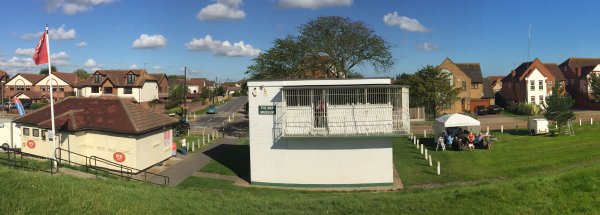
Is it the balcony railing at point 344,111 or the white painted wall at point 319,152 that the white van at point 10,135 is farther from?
the balcony railing at point 344,111

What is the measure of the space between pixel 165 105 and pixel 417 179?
55676mm

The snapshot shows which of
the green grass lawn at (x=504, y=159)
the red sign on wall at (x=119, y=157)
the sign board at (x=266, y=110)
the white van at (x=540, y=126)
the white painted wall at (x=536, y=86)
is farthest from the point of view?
the white painted wall at (x=536, y=86)

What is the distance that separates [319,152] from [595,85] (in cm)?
5291

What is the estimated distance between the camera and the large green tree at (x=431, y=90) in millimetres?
49188

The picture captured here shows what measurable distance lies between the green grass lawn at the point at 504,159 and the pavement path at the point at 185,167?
10832 millimetres

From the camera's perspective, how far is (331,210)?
11.5 metres

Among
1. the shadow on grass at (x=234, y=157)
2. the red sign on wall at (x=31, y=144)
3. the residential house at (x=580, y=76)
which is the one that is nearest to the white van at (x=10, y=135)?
the red sign on wall at (x=31, y=144)

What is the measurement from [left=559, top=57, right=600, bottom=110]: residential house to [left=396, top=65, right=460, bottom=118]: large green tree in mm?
24723

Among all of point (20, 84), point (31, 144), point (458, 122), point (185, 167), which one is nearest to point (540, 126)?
point (458, 122)

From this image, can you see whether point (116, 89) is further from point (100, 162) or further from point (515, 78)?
point (515, 78)

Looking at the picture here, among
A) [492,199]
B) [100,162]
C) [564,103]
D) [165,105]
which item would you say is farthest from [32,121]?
[165,105]

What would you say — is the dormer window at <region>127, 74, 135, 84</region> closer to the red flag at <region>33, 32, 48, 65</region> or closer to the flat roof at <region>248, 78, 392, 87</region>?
the red flag at <region>33, 32, 48, 65</region>

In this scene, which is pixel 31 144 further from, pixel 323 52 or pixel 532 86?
pixel 532 86

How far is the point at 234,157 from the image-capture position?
2741 cm
